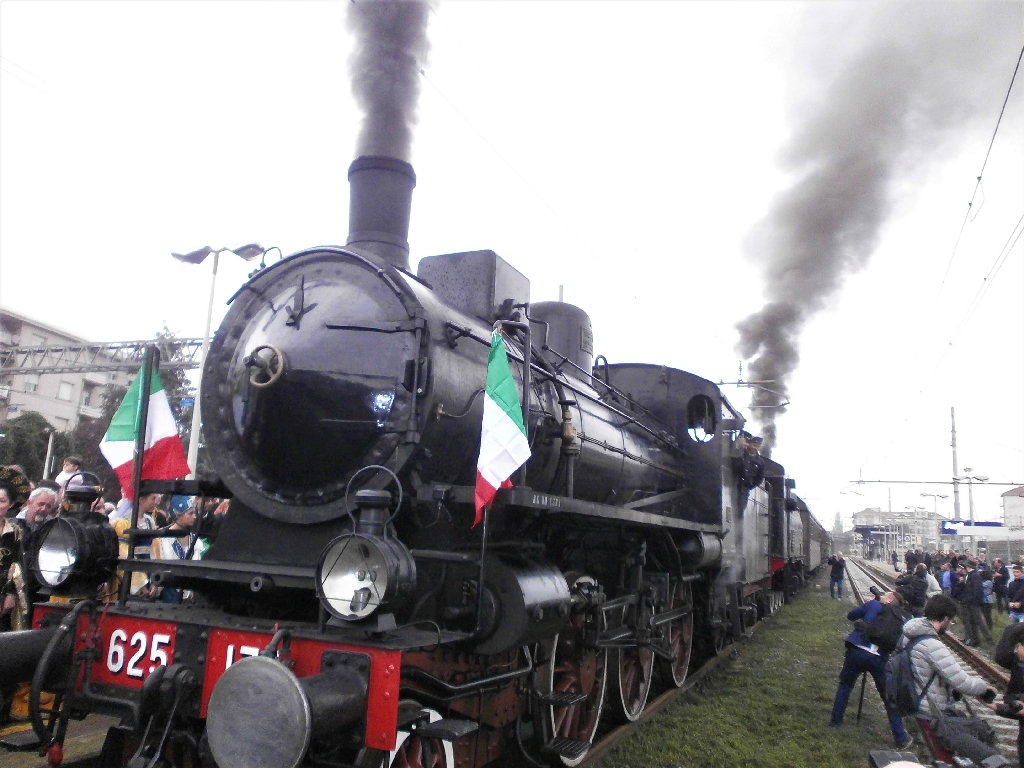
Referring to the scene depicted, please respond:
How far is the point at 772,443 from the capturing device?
21.7 metres

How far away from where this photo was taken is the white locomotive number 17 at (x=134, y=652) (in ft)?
10.9

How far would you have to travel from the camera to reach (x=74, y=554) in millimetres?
3600

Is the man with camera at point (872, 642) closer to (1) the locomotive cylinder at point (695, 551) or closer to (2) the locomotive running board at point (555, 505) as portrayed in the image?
(1) the locomotive cylinder at point (695, 551)

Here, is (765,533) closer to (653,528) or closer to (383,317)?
(653,528)

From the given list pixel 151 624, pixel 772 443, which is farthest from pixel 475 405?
pixel 772 443

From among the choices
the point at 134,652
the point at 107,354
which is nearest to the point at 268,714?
the point at 134,652

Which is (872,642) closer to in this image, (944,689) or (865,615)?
(865,615)

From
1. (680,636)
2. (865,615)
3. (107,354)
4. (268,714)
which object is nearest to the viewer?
(268,714)

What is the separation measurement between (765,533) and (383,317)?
1112 cm

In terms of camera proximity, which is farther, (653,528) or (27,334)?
(27,334)

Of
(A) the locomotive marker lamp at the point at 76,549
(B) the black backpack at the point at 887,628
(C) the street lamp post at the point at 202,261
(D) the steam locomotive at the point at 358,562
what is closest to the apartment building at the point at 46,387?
(C) the street lamp post at the point at 202,261

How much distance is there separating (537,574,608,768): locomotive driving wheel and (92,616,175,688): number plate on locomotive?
7.35 feet

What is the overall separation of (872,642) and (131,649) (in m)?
6.17

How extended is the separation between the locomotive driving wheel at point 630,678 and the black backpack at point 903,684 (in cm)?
190
